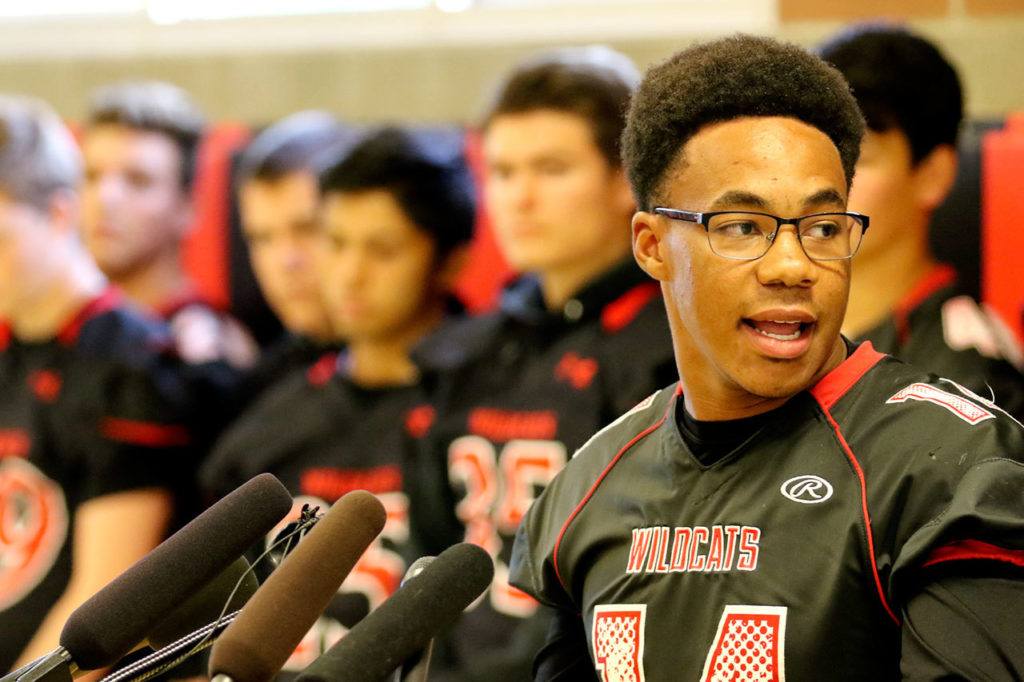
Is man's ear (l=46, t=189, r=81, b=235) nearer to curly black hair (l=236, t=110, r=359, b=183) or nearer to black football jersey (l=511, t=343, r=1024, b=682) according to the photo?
curly black hair (l=236, t=110, r=359, b=183)

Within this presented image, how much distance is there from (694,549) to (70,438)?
1.81 meters

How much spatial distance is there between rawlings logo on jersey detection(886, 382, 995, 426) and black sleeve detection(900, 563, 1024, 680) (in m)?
0.14

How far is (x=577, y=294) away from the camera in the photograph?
95.1 inches

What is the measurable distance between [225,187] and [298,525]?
2.27m

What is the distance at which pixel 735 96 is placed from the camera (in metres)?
1.31

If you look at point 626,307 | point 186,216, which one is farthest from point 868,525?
point 186,216

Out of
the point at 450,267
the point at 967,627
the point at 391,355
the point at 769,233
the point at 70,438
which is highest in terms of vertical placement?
the point at 769,233

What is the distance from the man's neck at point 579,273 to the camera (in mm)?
2424

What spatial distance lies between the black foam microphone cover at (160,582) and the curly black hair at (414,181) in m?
1.53

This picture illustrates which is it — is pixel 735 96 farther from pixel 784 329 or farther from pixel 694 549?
pixel 694 549

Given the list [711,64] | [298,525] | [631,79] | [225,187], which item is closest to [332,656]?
[298,525]

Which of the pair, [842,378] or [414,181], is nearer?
[842,378]

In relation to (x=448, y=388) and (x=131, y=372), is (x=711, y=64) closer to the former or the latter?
(x=448, y=388)

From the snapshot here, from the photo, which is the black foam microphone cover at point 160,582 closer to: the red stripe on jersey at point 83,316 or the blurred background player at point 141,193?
the red stripe on jersey at point 83,316
